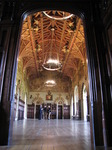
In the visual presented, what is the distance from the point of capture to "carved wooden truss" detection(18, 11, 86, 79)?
12541 millimetres

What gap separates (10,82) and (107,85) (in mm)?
2223

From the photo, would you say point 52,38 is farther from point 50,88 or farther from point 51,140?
point 50,88

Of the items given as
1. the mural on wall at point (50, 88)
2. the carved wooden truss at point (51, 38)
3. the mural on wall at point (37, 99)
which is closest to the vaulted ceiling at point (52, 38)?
the carved wooden truss at point (51, 38)

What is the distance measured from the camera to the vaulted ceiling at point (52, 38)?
12265 millimetres

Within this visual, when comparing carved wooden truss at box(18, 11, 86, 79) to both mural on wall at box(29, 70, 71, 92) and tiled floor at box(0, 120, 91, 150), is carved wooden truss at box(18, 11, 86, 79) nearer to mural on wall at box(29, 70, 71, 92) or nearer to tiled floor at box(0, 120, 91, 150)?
mural on wall at box(29, 70, 71, 92)

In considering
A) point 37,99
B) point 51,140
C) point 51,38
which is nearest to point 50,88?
point 37,99

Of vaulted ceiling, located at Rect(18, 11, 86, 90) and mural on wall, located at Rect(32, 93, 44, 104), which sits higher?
vaulted ceiling, located at Rect(18, 11, 86, 90)

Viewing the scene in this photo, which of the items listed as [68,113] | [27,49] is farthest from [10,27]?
[68,113]

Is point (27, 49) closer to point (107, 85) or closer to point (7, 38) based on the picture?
point (7, 38)

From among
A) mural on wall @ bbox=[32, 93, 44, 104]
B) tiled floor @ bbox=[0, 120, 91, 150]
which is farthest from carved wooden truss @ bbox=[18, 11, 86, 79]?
tiled floor @ bbox=[0, 120, 91, 150]

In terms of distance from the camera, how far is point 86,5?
4137mm

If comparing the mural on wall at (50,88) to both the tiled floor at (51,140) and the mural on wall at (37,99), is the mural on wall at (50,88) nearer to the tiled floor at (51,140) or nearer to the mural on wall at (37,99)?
the mural on wall at (37,99)

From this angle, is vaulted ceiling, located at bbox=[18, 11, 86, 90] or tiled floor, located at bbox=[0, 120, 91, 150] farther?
vaulted ceiling, located at bbox=[18, 11, 86, 90]

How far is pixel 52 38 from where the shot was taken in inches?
651
